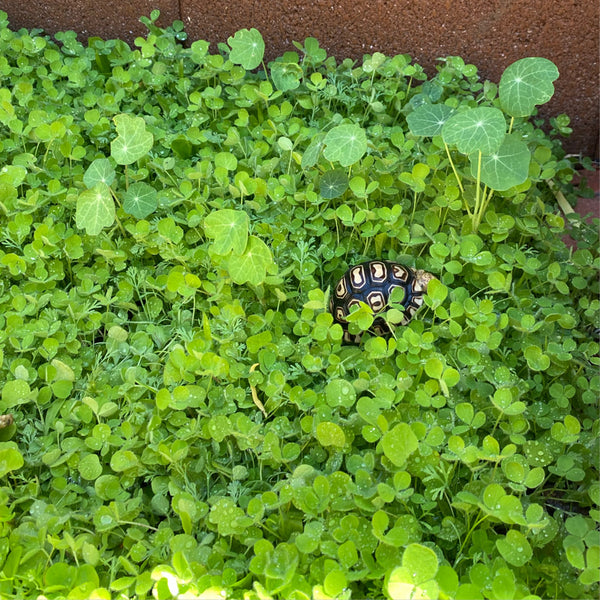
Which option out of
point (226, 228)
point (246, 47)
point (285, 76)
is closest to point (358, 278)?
point (226, 228)

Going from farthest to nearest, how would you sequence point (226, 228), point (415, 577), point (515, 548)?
point (226, 228) → point (515, 548) → point (415, 577)

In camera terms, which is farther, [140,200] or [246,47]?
[246,47]

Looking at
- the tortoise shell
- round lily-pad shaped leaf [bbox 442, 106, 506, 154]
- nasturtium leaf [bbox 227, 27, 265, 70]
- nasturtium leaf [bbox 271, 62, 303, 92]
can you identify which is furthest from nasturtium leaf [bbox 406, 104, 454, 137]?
nasturtium leaf [bbox 227, 27, 265, 70]

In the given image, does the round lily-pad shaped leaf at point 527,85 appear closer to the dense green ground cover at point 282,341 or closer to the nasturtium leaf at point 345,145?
the dense green ground cover at point 282,341

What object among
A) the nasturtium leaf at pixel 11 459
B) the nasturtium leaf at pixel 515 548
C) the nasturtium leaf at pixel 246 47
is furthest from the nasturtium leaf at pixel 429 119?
the nasturtium leaf at pixel 11 459

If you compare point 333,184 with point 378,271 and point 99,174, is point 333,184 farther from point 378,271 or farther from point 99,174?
Result: point 99,174

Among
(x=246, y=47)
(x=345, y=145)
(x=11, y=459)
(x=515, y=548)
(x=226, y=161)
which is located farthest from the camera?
(x=246, y=47)

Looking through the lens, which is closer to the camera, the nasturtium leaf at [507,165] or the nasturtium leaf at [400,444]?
the nasturtium leaf at [400,444]

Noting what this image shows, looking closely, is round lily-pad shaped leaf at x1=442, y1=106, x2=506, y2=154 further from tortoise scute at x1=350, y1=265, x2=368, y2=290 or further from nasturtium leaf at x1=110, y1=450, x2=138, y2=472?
nasturtium leaf at x1=110, y1=450, x2=138, y2=472
